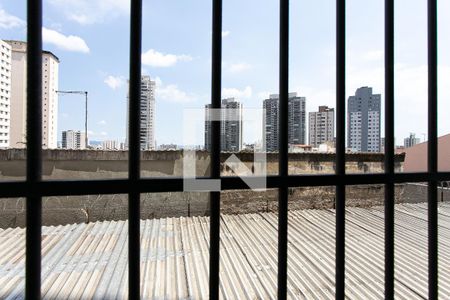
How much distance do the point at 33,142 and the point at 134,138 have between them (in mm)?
195

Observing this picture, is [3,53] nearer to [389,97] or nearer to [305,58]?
[305,58]

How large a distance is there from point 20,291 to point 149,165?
328 cm

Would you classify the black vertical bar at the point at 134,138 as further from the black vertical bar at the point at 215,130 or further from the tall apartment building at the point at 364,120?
the tall apartment building at the point at 364,120

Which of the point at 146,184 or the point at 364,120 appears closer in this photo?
the point at 146,184

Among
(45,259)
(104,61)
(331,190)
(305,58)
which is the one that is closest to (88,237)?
(45,259)

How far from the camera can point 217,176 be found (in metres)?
0.69

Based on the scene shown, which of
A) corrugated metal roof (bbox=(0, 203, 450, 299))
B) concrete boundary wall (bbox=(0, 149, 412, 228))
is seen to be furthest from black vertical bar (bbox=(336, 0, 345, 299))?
concrete boundary wall (bbox=(0, 149, 412, 228))

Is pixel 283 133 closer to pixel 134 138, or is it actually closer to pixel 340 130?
pixel 340 130

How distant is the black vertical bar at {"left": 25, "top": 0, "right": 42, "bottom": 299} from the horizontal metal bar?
2 centimetres

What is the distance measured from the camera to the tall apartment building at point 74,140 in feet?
18.0

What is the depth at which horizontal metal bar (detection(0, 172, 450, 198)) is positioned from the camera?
57 cm

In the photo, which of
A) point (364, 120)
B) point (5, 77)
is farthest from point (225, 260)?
point (5, 77)

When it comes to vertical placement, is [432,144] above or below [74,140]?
below

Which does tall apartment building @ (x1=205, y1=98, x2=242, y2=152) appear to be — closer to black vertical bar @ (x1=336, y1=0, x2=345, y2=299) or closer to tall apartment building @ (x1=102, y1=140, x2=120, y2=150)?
black vertical bar @ (x1=336, y1=0, x2=345, y2=299)
